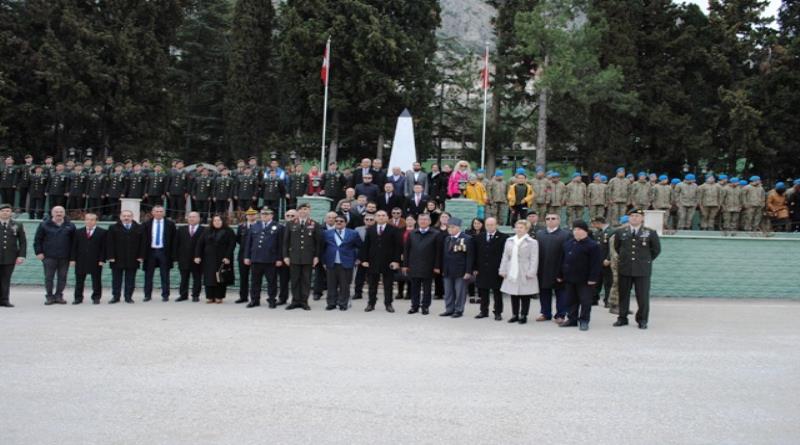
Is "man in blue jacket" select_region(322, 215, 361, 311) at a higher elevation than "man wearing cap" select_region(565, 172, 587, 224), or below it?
below

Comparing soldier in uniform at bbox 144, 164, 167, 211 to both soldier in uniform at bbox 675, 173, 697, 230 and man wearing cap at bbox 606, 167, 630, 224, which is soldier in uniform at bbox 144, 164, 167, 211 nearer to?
man wearing cap at bbox 606, 167, 630, 224

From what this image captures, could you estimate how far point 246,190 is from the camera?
67.4 ft

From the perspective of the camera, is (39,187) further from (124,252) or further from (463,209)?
(463,209)

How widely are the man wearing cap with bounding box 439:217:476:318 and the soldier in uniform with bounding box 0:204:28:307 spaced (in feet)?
24.9

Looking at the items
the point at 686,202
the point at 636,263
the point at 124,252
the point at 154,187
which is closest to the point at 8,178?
the point at 154,187

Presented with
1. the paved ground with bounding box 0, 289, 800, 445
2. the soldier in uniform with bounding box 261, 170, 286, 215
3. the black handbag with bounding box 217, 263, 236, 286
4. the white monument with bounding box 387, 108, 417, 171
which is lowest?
the paved ground with bounding box 0, 289, 800, 445

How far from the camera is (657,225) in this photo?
18000 millimetres

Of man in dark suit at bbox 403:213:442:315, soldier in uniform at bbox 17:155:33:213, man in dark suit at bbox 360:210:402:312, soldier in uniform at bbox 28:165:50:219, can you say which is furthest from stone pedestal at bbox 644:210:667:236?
soldier in uniform at bbox 17:155:33:213

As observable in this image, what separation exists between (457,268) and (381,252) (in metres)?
1.53

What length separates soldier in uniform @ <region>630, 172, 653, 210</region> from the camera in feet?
67.6

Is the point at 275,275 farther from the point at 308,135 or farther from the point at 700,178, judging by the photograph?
the point at 700,178

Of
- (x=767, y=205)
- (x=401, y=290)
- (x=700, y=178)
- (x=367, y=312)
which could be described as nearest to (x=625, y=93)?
(x=700, y=178)

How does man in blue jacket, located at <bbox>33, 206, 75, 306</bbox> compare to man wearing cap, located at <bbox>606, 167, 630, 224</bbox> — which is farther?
man wearing cap, located at <bbox>606, 167, 630, 224</bbox>

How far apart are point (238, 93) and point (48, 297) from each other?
950 inches
